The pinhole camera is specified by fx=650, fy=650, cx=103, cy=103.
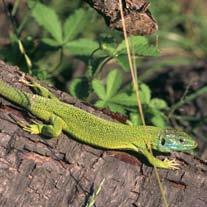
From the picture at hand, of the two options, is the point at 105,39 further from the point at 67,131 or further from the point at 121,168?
the point at 121,168

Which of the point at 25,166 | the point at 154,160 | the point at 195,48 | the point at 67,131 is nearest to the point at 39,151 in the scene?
the point at 25,166

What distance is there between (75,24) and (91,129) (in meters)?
1.18

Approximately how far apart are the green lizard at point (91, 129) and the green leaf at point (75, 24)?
930 mm

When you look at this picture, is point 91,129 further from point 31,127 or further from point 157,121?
point 157,121

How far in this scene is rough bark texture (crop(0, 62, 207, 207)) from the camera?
388 centimetres

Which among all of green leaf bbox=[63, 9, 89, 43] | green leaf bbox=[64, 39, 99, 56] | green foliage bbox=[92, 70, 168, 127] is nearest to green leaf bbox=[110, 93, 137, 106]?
green foliage bbox=[92, 70, 168, 127]

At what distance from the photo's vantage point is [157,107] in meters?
5.12

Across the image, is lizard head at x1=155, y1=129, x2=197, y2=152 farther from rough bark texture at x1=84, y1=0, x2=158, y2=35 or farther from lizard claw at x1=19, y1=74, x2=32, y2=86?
lizard claw at x1=19, y1=74, x2=32, y2=86

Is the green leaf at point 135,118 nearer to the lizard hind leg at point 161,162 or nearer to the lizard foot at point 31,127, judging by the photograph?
the lizard hind leg at point 161,162

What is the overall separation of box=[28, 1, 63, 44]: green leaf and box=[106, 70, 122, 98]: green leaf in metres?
0.56

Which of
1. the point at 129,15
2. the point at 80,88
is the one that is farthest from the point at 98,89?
the point at 129,15

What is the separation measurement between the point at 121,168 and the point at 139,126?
1.80 feet

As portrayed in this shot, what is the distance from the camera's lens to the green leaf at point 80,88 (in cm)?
505

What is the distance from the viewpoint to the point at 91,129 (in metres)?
4.43
